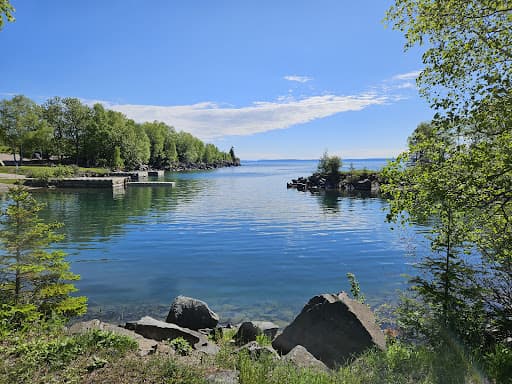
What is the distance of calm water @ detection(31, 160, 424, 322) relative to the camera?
44.2ft

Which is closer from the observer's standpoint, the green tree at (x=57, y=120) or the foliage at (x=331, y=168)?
the foliage at (x=331, y=168)

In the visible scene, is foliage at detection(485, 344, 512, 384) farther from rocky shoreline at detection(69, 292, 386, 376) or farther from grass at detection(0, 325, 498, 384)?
rocky shoreline at detection(69, 292, 386, 376)

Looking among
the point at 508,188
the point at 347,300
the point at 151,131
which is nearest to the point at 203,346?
the point at 347,300

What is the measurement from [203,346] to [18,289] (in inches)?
185

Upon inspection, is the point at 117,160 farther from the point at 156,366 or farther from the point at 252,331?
the point at 156,366

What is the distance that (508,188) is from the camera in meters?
6.85

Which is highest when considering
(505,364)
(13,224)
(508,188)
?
(508,188)

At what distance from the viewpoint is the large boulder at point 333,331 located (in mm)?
7855

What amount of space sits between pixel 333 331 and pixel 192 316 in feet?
14.9

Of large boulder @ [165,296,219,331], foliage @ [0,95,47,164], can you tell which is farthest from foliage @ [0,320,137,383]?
foliage @ [0,95,47,164]

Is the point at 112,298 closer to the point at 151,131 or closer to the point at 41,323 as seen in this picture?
the point at 41,323

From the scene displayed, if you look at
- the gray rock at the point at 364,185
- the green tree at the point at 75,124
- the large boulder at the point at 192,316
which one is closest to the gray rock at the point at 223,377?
the large boulder at the point at 192,316

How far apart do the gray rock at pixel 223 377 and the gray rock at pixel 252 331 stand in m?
4.01

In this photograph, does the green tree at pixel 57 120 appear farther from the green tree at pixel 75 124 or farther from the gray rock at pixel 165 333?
the gray rock at pixel 165 333
